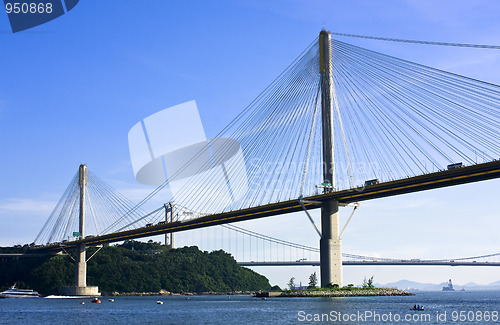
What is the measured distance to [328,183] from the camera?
8612 cm

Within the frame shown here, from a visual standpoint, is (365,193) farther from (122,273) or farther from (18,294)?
(122,273)

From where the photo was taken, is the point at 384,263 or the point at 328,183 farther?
the point at 384,263

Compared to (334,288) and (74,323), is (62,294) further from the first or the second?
(74,323)

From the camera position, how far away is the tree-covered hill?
15750cm

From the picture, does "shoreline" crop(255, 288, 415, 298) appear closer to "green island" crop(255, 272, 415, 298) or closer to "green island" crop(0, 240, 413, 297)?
"green island" crop(255, 272, 415, 298)

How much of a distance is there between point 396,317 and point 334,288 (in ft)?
91.1

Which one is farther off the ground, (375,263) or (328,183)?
(328,183)

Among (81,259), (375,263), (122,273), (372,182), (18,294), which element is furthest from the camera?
(375,263)

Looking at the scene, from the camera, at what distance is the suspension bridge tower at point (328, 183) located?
8575 centimetres

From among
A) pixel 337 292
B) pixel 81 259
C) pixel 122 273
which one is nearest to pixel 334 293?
pixel 337 292

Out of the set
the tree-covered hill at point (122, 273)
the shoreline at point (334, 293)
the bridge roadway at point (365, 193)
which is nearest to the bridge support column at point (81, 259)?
the tree-covered hill at point (122, 273)

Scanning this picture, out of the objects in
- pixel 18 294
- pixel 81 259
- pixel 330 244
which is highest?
pixel 330 244

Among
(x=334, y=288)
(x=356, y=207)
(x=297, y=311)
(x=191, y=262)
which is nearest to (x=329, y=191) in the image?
(x=356, y=207)

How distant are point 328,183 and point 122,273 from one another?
10042 centimetres
